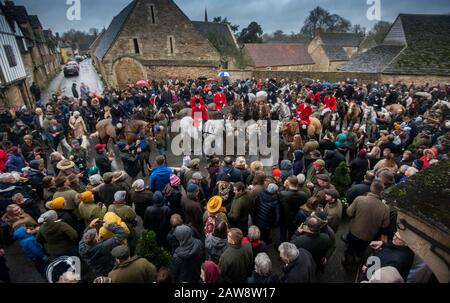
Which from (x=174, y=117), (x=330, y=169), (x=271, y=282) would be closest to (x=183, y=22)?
(x=174, y=117)

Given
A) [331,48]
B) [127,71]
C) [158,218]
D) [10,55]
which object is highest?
[331,48]

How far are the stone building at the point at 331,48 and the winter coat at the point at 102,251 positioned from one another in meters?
43.1

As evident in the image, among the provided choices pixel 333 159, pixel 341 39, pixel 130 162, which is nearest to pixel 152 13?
pixel 130 162

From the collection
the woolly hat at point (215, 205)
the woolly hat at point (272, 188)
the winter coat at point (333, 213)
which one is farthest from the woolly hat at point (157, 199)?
the winter coat at point (333, 213)

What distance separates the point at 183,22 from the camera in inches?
987

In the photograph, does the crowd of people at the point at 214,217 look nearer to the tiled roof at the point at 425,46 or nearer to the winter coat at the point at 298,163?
the winter coat at the point at 298,163

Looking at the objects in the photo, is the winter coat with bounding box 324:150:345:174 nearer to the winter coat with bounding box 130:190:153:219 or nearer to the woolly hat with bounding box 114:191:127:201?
the winter coat with bounding box 130:190:153:219

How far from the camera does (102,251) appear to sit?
354 centimetres

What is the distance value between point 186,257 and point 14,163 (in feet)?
18.5

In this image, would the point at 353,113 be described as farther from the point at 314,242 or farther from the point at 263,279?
the point at 263,279
